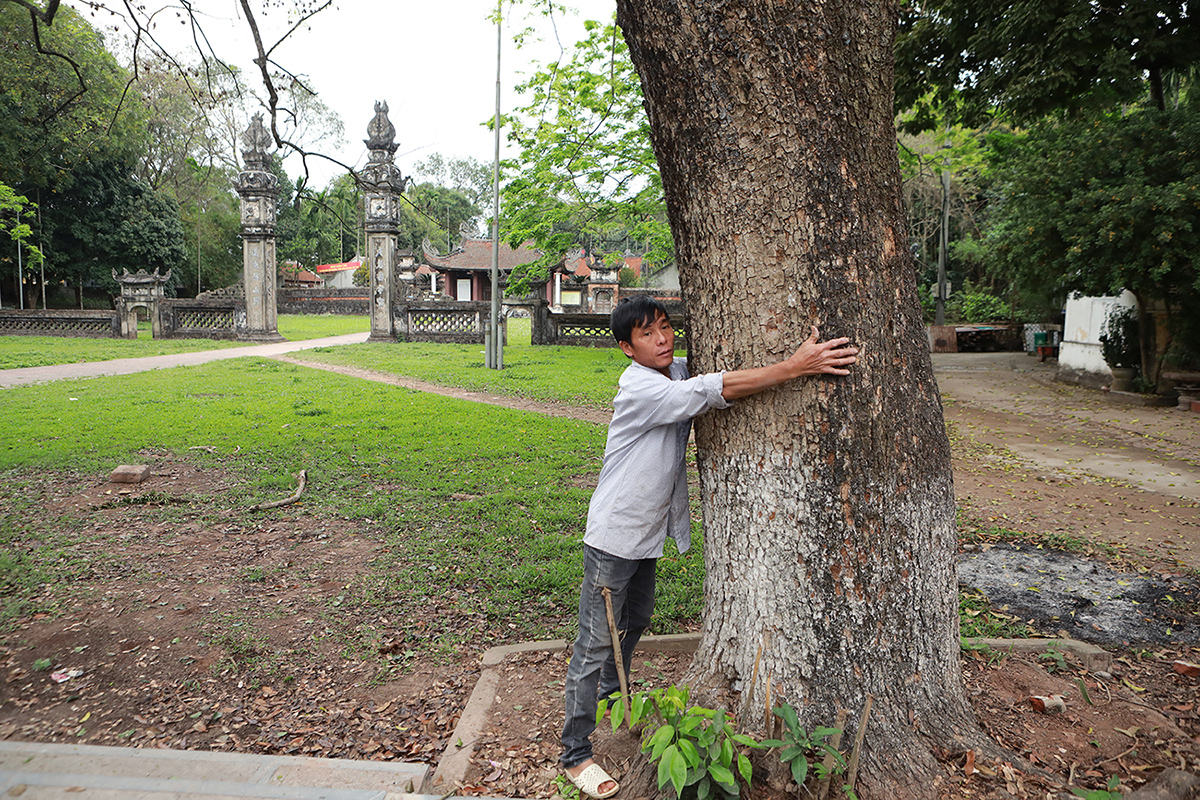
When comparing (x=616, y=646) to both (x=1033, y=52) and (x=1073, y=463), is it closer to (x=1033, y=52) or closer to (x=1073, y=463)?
(x=1073, y=463)

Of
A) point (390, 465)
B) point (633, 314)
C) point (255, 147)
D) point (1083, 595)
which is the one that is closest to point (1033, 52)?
point (1083, 595)

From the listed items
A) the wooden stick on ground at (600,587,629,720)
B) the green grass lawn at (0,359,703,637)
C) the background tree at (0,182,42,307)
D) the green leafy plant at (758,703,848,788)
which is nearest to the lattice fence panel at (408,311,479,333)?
the green grass lawn at (0,359,703,637)

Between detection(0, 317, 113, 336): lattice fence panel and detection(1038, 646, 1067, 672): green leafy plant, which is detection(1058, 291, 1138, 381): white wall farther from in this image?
detection(0, 317, 113, 336): lattice fence panel

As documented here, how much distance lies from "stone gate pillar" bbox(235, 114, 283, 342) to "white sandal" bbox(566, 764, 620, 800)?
24229 mm

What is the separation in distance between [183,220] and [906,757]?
44.0 metres

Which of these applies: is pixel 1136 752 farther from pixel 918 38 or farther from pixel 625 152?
pixel 625 152

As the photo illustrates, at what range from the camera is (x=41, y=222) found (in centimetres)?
3023

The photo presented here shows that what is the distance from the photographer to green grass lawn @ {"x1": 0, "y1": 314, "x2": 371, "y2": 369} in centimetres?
1619

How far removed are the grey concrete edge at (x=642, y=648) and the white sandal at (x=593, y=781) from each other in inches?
18.9

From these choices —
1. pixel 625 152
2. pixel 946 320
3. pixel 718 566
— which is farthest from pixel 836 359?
pixel 946 320

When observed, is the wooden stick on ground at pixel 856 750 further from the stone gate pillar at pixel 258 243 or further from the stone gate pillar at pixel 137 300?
the stone gate pillar at pixel 137 300

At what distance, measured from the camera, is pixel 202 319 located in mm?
24719

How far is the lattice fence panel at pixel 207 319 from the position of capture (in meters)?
24.6

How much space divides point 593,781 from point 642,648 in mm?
1013
